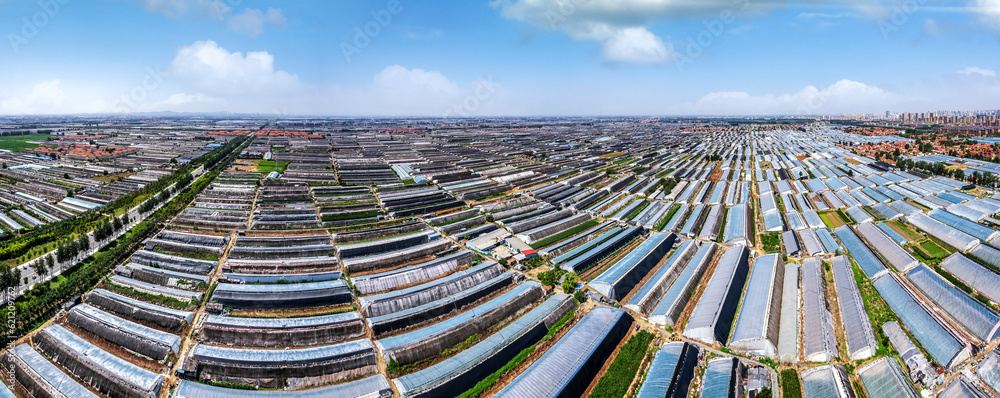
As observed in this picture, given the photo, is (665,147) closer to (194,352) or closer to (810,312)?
(810,312)

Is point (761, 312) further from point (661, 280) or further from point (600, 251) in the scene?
point (600, 251)

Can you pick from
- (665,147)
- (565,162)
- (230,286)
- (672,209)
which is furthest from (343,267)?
(665,147)

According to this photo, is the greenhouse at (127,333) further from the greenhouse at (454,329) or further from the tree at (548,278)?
the tree at (548,278)

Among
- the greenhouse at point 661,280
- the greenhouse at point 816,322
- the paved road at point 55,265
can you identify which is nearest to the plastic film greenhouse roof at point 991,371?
the greenhouse at point 816,322

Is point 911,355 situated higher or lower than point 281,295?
lower

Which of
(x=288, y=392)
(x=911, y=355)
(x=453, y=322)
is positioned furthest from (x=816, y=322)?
(x=288, y=392)
